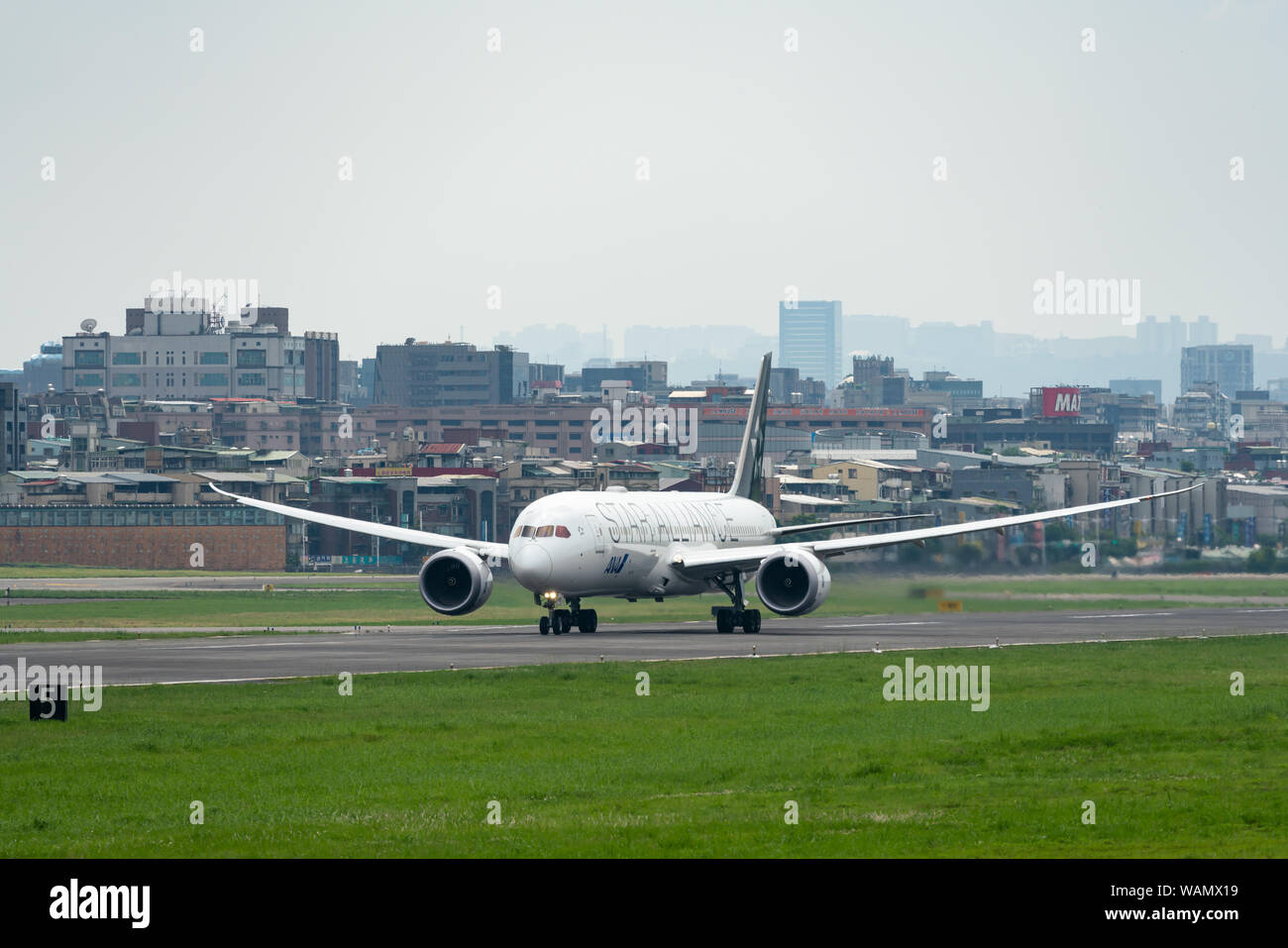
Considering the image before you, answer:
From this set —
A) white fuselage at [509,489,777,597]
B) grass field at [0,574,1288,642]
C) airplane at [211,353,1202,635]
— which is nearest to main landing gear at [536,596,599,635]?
airplane at [211,353,1202,635]

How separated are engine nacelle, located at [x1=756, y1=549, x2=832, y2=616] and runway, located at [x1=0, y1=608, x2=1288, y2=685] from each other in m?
1.08

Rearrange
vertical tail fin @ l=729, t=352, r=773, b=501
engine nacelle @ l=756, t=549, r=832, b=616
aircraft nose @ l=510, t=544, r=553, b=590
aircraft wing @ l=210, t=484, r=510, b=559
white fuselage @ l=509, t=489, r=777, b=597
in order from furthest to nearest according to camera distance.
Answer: vertical tail fin @ l=729, t=352, r=773, b=501, aircraft wing @ l=210, t=484, r=510, b=559, engine nacelle @ l=756, t=549, r=832, b=616, white fuselage @ l=509, t=489, r=777, b=597, aircraft nose @ l=510, t=544, r=553, b=590

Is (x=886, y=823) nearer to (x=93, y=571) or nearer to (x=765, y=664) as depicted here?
(x=765, y=664)

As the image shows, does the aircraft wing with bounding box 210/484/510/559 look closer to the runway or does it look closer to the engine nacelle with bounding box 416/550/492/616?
the engine nacelle with bounding box 416/550/492/616

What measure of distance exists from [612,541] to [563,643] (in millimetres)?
6041

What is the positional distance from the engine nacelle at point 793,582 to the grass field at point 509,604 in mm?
9840

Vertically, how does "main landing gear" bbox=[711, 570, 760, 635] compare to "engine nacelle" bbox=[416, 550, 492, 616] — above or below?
below

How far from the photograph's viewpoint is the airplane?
6297cm

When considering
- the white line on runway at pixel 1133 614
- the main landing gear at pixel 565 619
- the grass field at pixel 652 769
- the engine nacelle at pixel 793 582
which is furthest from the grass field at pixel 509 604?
the grass field at pixel 652 769

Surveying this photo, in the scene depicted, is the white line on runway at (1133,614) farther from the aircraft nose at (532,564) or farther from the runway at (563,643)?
the aircraft nose at (532,564)

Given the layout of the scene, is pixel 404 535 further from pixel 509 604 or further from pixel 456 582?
pixel 509 604
